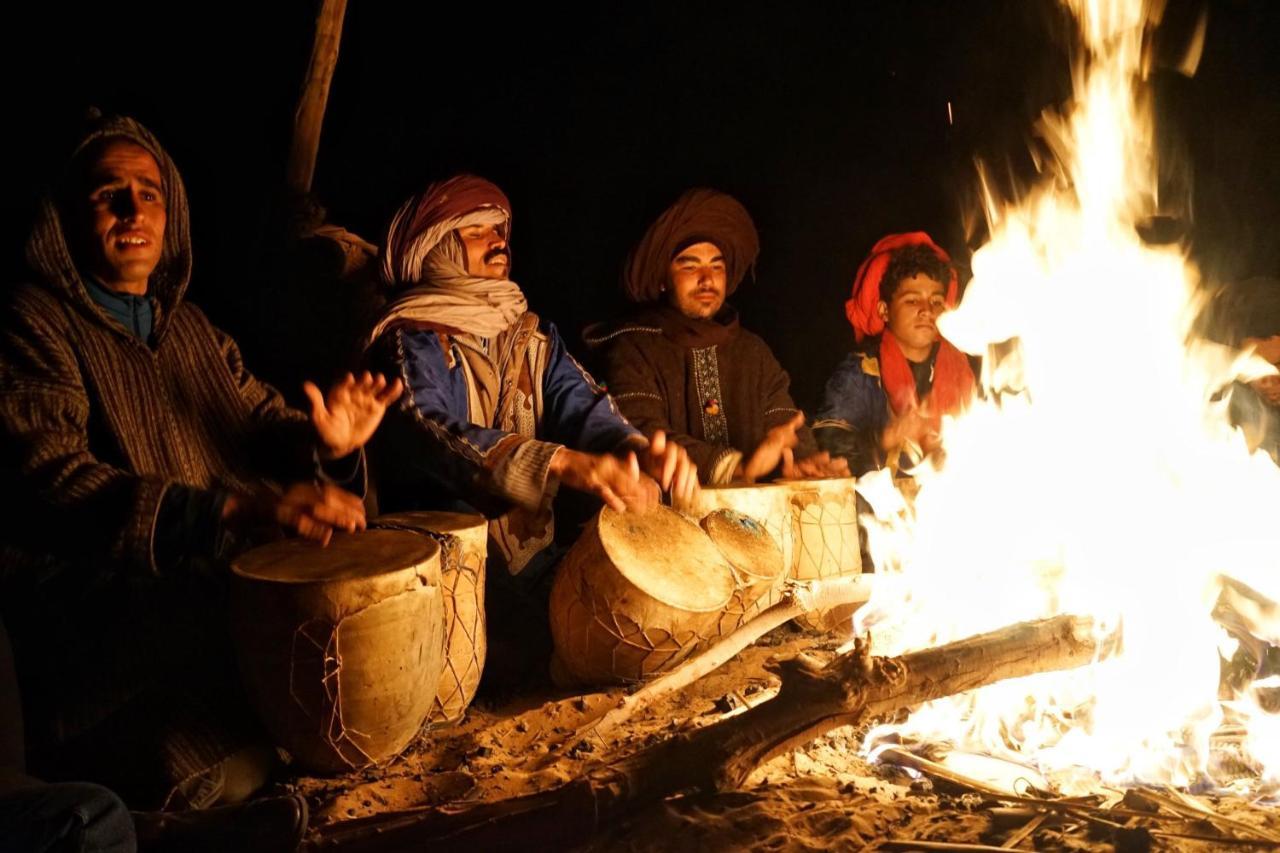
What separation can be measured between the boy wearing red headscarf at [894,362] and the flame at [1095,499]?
447 mm

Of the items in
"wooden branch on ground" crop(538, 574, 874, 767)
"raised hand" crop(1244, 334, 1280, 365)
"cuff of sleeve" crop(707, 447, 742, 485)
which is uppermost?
"raised hand" crop(1244, 334, 1280, 365)

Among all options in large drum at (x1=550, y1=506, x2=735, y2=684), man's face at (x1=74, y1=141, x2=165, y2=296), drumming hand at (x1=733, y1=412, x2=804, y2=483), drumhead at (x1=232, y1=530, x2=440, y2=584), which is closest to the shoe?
drumhead at (x1=232, y1=530, x2=440, y2=584)

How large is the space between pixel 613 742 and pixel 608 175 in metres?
4.30

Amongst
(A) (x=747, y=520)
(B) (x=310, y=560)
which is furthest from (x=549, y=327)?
(B) (x=310, y=560)

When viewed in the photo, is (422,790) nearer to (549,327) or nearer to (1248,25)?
(549,327)

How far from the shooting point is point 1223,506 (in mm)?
3971

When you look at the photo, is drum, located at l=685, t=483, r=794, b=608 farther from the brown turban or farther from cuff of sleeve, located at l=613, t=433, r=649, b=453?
the brown turban

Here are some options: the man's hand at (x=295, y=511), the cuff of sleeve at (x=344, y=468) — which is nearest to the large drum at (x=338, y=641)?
the man's hand at (x=295, y=511)

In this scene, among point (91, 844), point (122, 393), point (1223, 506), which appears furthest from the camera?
point (1223, 506)

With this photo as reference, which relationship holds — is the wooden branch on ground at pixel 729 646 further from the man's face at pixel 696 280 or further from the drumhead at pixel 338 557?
the man's face at pixel 696 280

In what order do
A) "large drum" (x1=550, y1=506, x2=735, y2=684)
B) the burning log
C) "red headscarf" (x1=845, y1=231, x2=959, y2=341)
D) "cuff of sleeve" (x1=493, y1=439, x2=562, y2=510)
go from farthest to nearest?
1. "red headscarf" (x1=845, y1=231, x2=959, y2=341)
2. "cuff of sleeve" (x1=493, y1=439, x2=562, y2=510)
3. "large drum" (x1=550, y1=506, x2=735, y2=684)
4. the burning log

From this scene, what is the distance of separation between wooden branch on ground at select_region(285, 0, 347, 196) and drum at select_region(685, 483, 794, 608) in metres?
3.00

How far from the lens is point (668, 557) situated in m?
4.20

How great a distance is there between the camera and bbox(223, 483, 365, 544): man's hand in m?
3.19
